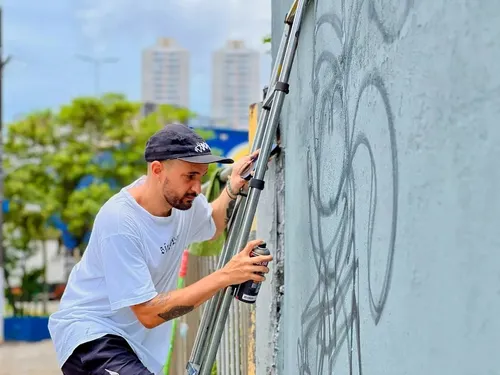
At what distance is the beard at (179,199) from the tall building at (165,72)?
89035 millimetres

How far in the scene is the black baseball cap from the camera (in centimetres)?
332

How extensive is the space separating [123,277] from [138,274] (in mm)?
66

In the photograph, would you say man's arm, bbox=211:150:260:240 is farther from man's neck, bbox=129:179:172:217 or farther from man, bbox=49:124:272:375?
man's neck, bbox=129:179:172:217

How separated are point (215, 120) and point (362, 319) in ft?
102

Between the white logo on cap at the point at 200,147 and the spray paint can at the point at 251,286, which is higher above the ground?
the white logo on cap at the point at 200,147

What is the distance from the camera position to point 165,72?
3706 inches

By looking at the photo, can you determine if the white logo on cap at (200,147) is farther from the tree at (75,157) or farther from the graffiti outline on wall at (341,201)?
the tree at (75,157)

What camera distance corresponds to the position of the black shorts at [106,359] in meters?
3.40

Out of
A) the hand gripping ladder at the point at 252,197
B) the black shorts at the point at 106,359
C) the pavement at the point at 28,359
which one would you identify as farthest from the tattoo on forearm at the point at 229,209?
the pavement at the point at 28,359

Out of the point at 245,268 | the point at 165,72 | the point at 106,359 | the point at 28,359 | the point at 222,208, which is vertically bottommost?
the point at 28,359

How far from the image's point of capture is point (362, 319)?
2424 mm

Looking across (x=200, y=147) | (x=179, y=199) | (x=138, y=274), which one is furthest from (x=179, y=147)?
(x=138, y=274)

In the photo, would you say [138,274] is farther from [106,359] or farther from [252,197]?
[252,197]

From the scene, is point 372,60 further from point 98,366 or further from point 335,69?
point 98,366
